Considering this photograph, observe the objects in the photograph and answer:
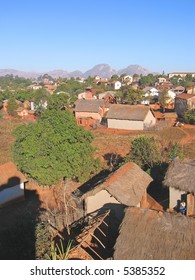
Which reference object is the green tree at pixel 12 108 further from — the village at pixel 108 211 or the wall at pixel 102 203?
the wall at pixel 102 203

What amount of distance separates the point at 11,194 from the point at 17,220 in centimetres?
300

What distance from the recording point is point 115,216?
43.3 feet

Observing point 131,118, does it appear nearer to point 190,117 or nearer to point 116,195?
point 190,117

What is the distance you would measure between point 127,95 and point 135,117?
1788 cm

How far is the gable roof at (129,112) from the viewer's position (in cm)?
3656

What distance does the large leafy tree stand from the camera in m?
17.6

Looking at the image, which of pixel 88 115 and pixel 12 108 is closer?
pixel 88 115

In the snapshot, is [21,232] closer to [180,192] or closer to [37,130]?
[180,192]

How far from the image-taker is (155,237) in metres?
9.41

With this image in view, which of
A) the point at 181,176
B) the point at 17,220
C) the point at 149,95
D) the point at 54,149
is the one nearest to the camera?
the point at 181,176

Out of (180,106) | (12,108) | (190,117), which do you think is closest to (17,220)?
(190,117)

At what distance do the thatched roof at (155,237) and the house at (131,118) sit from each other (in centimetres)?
2640

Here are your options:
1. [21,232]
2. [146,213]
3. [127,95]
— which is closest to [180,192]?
[146,213]

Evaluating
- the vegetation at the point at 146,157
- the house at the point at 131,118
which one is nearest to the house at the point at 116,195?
the vegetation at the point at 146,157
